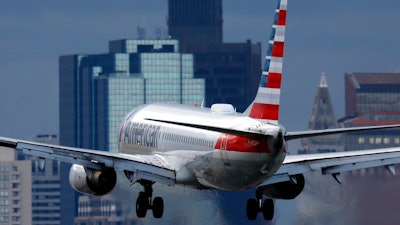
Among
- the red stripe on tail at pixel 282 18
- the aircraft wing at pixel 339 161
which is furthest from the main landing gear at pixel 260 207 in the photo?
the red stripe on tail at pixel 282 18

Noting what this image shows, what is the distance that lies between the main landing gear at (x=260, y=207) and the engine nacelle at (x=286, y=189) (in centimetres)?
61

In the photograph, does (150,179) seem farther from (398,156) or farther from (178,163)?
(398,156)

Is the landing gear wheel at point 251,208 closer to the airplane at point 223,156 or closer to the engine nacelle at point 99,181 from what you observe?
the airplane at point 223,156

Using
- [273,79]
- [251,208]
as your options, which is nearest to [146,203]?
[251,208]

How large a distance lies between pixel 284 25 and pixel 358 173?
77.0 m

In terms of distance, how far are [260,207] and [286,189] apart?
1.70 meters

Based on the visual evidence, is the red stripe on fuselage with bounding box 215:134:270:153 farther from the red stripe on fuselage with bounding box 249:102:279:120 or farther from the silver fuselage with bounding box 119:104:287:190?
the red stripe on fuselage with bounding box 249:102:279:120

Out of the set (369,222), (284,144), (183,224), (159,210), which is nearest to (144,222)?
(183,224)

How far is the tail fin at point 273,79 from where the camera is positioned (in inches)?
4131

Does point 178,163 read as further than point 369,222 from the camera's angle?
No

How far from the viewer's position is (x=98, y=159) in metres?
108

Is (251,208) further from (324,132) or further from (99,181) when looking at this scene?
(324,132)

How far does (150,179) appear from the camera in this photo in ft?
362

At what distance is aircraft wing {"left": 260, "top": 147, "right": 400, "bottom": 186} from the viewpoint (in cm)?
11012
